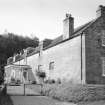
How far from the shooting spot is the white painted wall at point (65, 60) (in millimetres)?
22891

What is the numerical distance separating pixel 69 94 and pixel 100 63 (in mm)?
5854

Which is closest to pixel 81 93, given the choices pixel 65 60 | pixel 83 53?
pixel 83 53

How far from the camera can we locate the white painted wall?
2289 centimetres

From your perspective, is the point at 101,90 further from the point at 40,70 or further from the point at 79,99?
the point at 40,70

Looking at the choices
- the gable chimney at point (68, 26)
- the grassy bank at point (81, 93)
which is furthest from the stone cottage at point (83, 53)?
the grassy bank at point (81, 93)

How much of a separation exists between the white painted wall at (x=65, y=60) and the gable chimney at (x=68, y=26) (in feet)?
4.02

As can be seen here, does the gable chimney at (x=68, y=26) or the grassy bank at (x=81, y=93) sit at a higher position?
the gable chimney at (x=68, y=26)

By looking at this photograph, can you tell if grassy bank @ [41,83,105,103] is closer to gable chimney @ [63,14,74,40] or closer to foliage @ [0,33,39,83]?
gable chimney @ [63,14,74,40]

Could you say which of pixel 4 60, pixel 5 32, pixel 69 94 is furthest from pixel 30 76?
pixel 5 32

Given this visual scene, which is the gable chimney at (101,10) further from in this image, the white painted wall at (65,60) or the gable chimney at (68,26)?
the gable chimney at (68,26)

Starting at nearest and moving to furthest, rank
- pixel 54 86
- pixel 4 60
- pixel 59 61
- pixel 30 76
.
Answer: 1. pixel 54 86
2. pixel 59 61
3. pixel 30 76
4. pixel 4 60

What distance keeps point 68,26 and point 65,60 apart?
4.46 metres

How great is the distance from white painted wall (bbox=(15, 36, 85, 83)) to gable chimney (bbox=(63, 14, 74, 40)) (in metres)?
1.23

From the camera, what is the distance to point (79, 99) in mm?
18250
